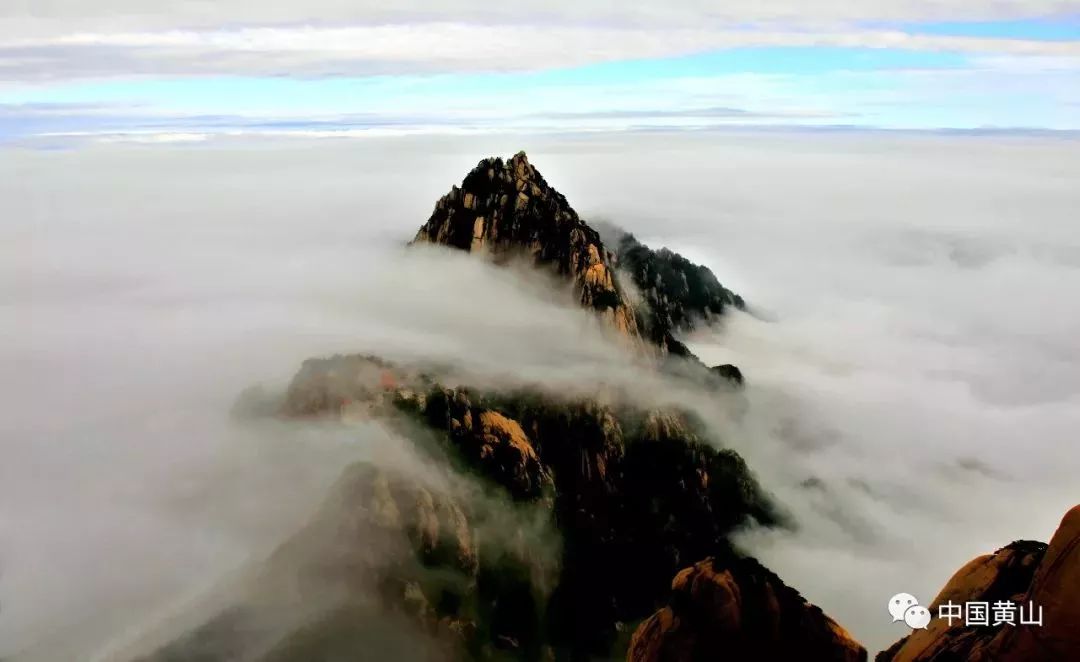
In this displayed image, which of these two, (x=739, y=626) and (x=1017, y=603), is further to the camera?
(x=739, y=626)

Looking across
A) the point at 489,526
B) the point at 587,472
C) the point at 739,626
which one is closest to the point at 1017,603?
the point at 739,626

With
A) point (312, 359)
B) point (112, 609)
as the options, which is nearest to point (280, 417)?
point (312, 359)

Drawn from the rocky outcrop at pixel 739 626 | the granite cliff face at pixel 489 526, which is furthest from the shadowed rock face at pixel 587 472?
the rocky outcrop at pixel 739 626

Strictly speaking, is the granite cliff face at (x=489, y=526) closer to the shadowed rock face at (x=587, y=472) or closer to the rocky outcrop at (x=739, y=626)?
the shadowed rock face at (x=587, y=472)

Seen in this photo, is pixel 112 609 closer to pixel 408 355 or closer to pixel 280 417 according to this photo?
pixel 280 417

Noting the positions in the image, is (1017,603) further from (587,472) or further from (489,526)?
(587,472)
